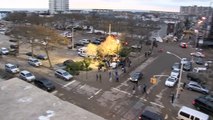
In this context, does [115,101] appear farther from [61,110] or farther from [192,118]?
[61,110]

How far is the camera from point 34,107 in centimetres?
1688

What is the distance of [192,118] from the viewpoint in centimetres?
2255

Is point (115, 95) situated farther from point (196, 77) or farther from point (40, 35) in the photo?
point (40, 35)

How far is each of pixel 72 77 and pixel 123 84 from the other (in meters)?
7.71

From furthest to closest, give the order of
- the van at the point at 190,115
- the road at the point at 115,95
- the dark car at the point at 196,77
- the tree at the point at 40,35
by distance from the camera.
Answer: the tree at the point at 40,35, the dark car at the point at 196,77, the road at the point at 115,95, the van at the point at 190,115

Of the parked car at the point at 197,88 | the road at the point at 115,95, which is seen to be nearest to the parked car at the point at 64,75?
the road at the point at 115,95

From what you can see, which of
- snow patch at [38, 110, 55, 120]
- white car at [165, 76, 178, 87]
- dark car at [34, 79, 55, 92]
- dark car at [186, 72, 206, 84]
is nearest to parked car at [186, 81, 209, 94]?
white car at [165, 76, 178, 87]

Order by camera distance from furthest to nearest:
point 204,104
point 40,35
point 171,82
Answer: point 40,35 < point 171,82 < point 204,104

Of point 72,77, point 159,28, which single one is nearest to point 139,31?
point 159,28

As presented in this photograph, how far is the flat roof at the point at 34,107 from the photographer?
15523 millimetres

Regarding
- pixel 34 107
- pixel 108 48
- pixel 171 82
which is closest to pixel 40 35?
pixel 108 48

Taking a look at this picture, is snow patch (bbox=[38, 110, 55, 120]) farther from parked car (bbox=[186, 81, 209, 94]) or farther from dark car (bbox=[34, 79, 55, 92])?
parked car (bbox=[186, 81, 209, 94])

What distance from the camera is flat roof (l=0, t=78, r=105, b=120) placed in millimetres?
15523

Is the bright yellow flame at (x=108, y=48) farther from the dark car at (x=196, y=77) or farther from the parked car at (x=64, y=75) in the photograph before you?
the dark car at (x=196, y=77)
